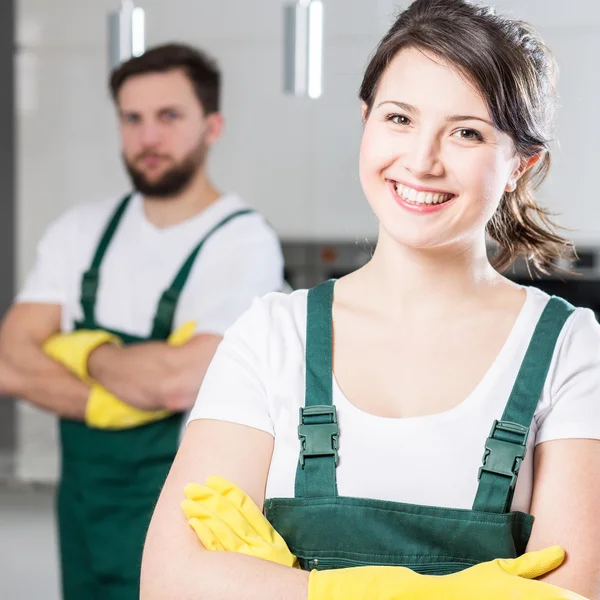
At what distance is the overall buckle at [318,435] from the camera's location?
1085mm

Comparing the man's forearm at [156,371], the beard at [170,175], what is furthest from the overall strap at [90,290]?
the beard at [170,175]

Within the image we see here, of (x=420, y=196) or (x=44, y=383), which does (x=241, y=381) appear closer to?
(x=420, y=196)

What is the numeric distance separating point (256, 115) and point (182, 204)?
3.39 ft

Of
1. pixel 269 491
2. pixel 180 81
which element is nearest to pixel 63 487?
pixel 180 81

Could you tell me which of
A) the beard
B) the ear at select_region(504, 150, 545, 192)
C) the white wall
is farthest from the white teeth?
the white wall

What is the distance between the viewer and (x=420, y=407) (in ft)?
3.66

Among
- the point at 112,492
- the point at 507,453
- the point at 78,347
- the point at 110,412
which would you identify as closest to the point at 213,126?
the point at 78,347

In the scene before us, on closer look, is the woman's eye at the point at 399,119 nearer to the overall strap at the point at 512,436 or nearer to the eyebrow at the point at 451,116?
the eyebrow at the point at 451,116

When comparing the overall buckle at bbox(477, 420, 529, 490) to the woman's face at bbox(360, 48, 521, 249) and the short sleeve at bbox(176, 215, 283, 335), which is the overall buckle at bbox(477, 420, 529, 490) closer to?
the woman's face at bbox(360, 48, 521, 249)

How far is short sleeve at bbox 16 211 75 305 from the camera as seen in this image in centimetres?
A: 238

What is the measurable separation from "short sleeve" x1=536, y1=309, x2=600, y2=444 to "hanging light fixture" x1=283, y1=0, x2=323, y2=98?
51.6 inches

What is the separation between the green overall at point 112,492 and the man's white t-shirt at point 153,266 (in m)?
0.03

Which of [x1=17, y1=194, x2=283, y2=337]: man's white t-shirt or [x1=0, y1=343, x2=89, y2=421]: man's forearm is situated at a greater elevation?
[x1=17, y1=194, x2=283, y2=337]: man's white t-shirt

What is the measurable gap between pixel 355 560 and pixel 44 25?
9.52 feet
